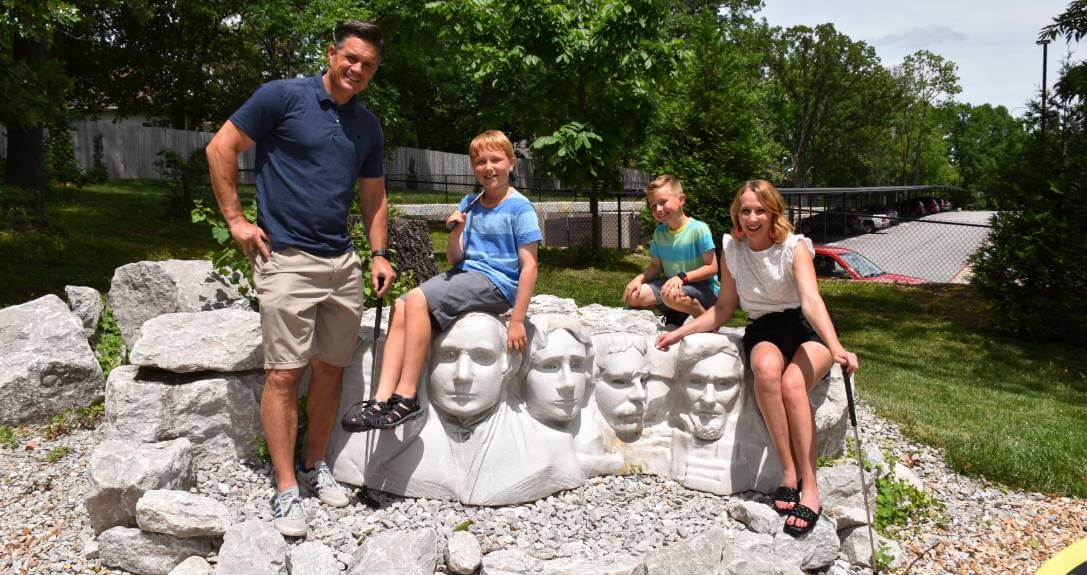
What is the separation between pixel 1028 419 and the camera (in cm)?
582

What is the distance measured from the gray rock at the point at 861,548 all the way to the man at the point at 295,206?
2441 millimetres

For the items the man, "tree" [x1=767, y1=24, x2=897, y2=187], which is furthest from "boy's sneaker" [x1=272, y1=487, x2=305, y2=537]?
"tree" [x1=767, y1=24, x2=897, y2=187]

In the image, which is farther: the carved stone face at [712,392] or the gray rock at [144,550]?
the carved stone face at [712,392]

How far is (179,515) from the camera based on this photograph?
307cm

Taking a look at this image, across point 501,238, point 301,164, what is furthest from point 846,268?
point 301,164

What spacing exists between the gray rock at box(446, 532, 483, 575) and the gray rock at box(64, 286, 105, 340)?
327 cm

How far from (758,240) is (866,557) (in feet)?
5.07

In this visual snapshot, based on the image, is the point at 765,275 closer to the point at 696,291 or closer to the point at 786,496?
the point at 696,291

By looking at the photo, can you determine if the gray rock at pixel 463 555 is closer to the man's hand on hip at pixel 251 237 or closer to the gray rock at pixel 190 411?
the gray rock at pixel 190 411

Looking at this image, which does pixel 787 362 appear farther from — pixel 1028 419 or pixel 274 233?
pixel 1028 419

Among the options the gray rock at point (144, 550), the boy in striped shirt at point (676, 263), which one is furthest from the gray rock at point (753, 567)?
the gray rock at point (144, 550)

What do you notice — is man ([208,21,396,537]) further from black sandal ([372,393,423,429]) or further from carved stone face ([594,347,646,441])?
carved stone face ([594,347,646,441])

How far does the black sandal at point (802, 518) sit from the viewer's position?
334cm

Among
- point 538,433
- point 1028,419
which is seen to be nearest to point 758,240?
point 538,433
